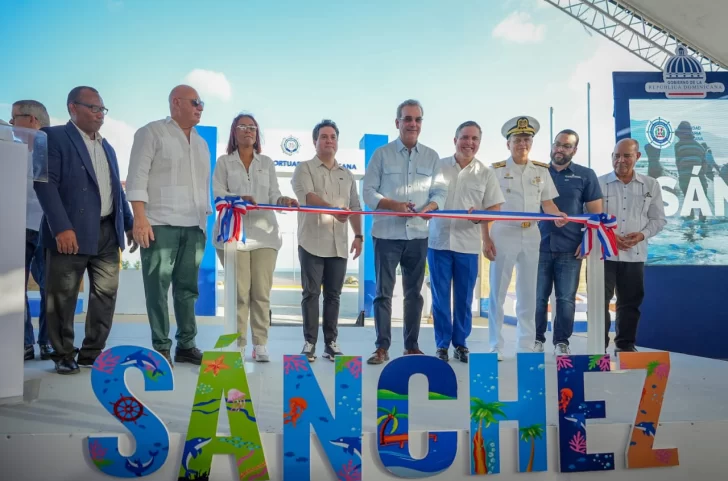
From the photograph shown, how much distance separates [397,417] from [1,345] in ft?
4.74

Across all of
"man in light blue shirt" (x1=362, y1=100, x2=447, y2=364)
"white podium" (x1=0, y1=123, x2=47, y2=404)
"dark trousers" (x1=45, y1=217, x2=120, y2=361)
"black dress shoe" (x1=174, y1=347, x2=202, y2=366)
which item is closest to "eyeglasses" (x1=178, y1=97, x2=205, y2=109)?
"dark trousers" (x1=45, y1=217, x2=120, y2=361)

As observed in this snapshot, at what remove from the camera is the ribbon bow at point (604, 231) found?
112 inches

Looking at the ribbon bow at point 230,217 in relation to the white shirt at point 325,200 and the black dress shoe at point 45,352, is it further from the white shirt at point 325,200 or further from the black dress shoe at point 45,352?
the black dress shoe at point 45,352

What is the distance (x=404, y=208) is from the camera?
115 inches

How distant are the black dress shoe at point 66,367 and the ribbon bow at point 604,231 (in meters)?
2.71

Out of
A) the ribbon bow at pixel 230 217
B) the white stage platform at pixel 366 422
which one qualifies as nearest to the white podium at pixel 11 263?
the white stage platform at pixel 366 422

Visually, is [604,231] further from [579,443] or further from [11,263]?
[11,263]

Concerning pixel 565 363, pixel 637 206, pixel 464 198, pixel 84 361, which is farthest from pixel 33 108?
pixel 637 206

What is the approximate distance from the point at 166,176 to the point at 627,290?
9.88 feet

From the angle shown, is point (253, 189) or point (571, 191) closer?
point (253, 189)

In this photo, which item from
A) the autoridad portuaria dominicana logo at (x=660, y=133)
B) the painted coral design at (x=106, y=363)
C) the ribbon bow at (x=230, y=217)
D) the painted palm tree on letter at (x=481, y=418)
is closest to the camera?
the painted coral design at (x=106, y=363)

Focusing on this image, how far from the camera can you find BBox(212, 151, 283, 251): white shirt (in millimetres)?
2918

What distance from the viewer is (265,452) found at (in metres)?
1.72

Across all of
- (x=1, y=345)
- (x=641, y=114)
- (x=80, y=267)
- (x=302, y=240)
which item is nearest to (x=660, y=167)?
(x=641, y=114)
